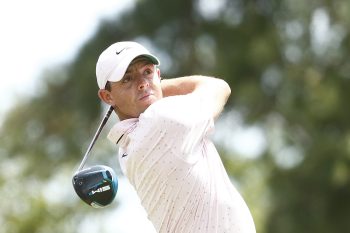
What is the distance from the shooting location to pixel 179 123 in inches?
137

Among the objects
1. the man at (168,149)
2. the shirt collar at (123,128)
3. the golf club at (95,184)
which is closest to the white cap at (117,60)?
the man at (168,149)

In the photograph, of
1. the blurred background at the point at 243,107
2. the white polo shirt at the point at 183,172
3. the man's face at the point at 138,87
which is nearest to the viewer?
the white polo shirt at the point at 183,172

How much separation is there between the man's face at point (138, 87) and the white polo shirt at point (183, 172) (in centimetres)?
7

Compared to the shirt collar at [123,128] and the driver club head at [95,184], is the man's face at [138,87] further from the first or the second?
the driver club head at [95,184]

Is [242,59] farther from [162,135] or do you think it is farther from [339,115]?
[162,135]

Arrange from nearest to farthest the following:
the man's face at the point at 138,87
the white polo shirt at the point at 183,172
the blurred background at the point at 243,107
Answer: the white polo shirt at the point at 183,172 → the man's face at the point at 138,87 → the blurred background at the point at 243,107

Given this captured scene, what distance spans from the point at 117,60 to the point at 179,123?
10.3 inches

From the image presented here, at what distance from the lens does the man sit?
11.3 ft

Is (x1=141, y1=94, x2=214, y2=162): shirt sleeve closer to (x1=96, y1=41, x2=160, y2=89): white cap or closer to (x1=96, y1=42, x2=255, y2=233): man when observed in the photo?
(x1=96, y1=42, x2=255, y2=233): man

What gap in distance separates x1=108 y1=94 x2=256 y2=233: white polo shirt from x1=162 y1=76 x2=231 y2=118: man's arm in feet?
0.20

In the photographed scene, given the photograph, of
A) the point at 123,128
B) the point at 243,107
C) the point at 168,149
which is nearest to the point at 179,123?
the point at 168,149

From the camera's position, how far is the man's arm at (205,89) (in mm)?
3607

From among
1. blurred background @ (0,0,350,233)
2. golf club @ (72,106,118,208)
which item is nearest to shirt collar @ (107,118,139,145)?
golf club @ (72,106,118,208)

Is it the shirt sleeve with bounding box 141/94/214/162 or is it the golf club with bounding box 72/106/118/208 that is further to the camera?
the golf club with bounding box 72/106/118/208
